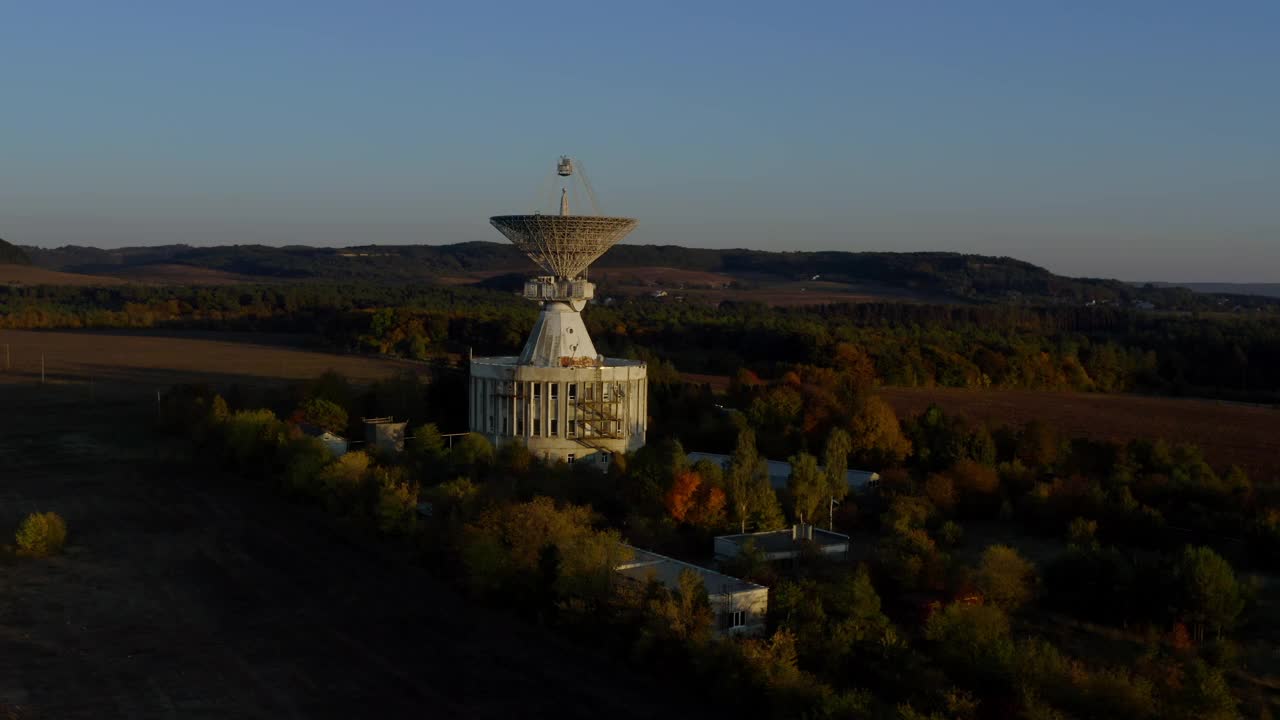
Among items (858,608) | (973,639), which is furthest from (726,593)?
(973,639)

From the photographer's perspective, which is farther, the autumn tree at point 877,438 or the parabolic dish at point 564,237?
the parabolic dish at point 564,237

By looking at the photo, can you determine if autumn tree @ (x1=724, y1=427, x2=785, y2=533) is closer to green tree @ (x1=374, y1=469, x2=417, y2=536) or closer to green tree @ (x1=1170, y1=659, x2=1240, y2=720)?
green tree @ (x1=374, y1=469, x2=417, y2=536)

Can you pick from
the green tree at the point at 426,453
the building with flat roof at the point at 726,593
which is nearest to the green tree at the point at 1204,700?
the building with flat roof at the point at 726,593

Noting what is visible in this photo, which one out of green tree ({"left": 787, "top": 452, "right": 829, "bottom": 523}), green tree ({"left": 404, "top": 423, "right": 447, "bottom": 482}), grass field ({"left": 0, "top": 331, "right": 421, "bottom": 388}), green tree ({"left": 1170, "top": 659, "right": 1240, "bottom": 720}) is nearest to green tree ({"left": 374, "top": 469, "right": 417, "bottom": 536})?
green tree ({"left": 404, "top": 423, "right": 447, "bottom": 482})

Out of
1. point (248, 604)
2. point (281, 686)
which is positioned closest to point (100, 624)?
point (248, 604)

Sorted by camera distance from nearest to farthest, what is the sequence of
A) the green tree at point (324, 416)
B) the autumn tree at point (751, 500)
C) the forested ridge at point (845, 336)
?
the autumn tree at point (751, 500) < the green tree at point (324, 416) < the forested ridge at point (845, 336)

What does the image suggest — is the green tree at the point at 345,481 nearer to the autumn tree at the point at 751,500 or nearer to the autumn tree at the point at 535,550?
the autumn tree at the point at 535,550
